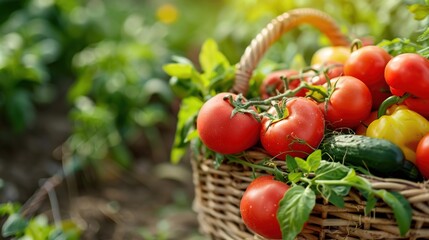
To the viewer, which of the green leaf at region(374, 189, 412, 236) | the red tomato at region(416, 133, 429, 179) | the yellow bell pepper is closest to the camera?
the green leaf at region(374, 189, 412, 236)

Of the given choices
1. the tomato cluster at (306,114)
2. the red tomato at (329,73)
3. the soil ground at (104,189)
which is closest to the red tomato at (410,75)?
the tomato cluster at (306,114)

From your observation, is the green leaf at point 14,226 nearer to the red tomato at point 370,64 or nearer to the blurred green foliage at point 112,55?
the blurred green foliage at point 112,55

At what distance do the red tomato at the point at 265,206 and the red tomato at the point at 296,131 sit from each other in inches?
3.6

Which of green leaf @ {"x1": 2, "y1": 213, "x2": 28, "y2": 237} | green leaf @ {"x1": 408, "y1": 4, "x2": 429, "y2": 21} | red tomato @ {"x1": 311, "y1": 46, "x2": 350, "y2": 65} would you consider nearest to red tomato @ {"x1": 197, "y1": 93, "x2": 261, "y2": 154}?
red tomato @ {"x1": 311, "y1": 46, "x2": 350, "y2": 65}

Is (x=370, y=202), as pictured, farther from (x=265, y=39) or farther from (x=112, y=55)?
(x=112, y=55)

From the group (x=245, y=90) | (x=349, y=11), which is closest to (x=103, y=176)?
(x=245, y=90)

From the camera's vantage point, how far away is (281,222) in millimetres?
1175

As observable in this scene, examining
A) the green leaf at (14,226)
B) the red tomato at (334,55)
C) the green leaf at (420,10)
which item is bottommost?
the green leaf at (14,226)

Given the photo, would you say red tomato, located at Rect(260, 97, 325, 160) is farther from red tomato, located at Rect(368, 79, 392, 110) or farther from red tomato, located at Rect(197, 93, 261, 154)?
red tomato, located at Rect(368, 79, 392, 110)

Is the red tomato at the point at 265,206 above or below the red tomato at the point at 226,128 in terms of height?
below

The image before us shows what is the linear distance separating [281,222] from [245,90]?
58 centimetres

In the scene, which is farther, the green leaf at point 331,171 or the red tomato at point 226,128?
the red tomato at point 226,128

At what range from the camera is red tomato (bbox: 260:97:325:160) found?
1.30 meters

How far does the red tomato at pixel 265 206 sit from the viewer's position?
48.9 inches
